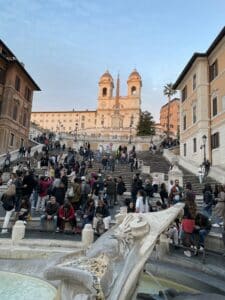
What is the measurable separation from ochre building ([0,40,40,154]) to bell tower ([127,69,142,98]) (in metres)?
79.9

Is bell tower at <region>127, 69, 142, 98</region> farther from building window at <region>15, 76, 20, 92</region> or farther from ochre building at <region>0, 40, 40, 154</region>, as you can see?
building window at <region>15, 76, 20, 92</region>

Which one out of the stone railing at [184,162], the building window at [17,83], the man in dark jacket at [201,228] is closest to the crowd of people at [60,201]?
the man in dark jacket at [201,228]

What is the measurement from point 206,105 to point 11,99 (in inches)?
899

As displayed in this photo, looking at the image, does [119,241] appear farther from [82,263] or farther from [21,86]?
[21,86]

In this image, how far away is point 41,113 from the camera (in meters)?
133

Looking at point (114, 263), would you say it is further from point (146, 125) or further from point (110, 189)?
point (146, 125)

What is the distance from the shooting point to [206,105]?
30172 mm

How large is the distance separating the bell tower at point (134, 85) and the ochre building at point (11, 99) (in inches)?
3147

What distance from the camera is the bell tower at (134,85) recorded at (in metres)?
119

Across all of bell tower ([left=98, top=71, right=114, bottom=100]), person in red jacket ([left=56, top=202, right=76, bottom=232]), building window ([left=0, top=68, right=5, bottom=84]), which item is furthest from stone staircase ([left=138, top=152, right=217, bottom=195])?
bell tower ([left=98, top=71, right=114, bottom=100])

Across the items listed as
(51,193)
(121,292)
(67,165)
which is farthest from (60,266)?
(67,165)

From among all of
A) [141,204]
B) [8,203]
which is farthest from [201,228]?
[8,203]

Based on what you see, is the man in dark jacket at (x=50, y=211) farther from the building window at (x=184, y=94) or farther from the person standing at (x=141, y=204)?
the building window at (x=184, y=94)

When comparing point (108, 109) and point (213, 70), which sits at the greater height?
point (108, 109)
